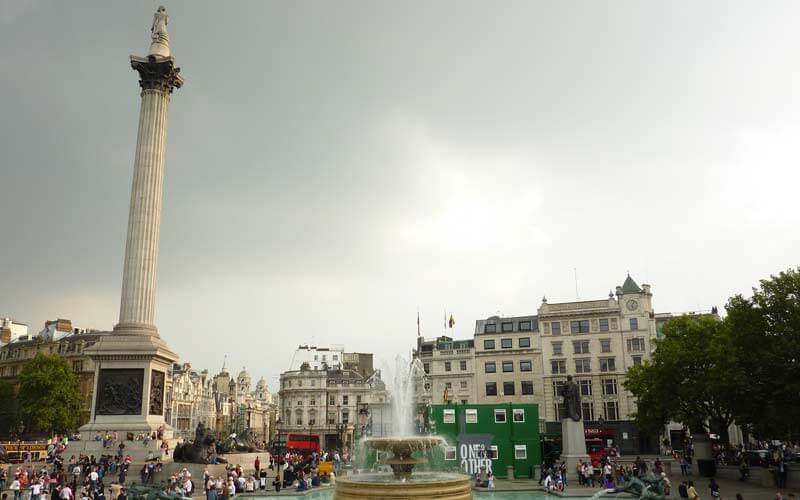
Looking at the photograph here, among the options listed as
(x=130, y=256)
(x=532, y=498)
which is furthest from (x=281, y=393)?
(x=532, y=498)

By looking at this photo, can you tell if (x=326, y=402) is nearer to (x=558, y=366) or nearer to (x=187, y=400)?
(x=187, y=400)

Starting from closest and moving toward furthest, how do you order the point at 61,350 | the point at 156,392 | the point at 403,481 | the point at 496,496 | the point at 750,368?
1. the point at 403,481
2. the point at 496,496
3. the point at 750,368
4. the point at 156,392
5. the point at 61,350

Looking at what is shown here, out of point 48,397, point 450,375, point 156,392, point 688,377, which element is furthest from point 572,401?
point 48,397

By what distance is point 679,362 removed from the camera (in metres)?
42.2

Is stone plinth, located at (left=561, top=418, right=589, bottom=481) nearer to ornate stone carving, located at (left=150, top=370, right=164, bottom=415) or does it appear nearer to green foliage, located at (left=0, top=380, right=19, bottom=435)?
ornate stone carving, located at (left=150, top=370, right=164, bottom=415)

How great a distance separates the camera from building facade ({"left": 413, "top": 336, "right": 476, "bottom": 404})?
72438 millimetres

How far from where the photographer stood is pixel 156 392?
39094mm

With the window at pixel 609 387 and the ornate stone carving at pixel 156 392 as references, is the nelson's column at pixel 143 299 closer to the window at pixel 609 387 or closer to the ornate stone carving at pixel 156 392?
the ornate stone carving at pixel 156 392

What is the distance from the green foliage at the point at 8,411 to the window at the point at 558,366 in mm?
60625

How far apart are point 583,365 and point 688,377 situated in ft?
85.5

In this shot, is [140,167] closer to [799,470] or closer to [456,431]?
[456,431]

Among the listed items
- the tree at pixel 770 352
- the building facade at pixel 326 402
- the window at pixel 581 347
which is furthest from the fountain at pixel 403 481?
the building facade at pixel 326 402

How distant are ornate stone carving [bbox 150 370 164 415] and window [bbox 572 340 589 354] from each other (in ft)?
153

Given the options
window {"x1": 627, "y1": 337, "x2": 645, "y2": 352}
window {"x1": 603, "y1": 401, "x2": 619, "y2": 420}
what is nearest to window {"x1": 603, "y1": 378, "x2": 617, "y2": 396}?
window {"x1": 603, "y1": 401, "x2": 619, "y2": 420}
